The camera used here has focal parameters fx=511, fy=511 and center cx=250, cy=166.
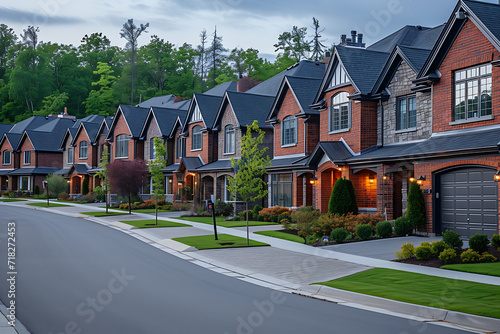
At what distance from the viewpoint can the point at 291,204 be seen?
31.7 metres

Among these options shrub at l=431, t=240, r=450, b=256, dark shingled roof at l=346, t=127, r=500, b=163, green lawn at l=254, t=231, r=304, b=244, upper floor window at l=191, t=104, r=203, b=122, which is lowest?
green lawn at l=254, t=231, r=304, b=244

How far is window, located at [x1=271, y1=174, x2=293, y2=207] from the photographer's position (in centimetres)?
3209

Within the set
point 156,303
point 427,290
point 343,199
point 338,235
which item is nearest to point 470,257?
point 427,290

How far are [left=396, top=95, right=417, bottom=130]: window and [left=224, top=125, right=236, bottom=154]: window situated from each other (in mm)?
17065

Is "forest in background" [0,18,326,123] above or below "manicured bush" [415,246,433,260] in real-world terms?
above

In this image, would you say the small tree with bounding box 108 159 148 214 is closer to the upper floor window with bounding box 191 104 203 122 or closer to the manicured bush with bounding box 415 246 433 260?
the upper floor window with bounding box 191 104 203 122

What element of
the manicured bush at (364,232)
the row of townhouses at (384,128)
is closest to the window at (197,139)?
the row of townhouses at (384,128)

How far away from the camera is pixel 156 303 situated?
963 cm

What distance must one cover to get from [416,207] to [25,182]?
6007 centimetres

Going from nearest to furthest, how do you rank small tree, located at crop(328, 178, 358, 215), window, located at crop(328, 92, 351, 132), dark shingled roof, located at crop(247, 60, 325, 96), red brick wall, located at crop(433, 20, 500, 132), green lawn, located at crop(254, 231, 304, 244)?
1. red brick wall, located at crop(433, 20, 500, 132)
2. green lawn, located at crop(254, 231, 304, 244)
3. small tree, located at crop(328, 178, 358, 215)
4. window, located at crop(328, 92, 351, 132)
5. dark shingled roof, located at crop(247, 60, 325, 96)

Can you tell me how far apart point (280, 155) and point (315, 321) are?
25727mm

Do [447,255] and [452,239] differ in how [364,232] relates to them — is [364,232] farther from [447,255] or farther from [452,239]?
[447,255]

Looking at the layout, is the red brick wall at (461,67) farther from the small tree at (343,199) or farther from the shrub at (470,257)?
the shrub at (470,257)

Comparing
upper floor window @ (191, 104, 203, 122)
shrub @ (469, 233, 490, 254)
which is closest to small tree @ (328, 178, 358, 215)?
shrub @ (469, 233, 490, 254)
